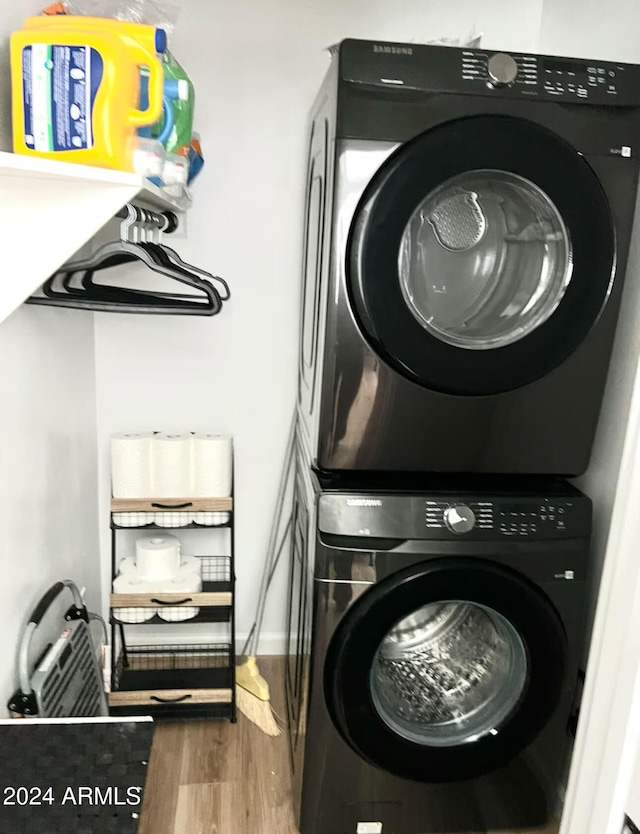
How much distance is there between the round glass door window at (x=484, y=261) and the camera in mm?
1306

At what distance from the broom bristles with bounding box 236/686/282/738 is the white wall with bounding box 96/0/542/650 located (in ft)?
1.52

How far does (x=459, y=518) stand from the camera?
4.47 ft

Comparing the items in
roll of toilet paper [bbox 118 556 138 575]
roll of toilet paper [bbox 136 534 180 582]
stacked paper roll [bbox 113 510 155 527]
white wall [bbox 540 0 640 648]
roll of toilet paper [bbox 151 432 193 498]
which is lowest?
roll of toilet paper [bbox 118 556 138 575]

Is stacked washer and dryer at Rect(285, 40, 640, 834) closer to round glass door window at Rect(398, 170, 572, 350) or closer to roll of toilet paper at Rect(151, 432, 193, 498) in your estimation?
round glass door window at Rect(398, 170, 572, 350)

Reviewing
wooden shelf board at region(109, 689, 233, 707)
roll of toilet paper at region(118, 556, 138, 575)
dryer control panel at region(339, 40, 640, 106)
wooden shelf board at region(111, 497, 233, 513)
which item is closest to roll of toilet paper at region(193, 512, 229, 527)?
wooden shelf board at region(111, 497, 233, 513)

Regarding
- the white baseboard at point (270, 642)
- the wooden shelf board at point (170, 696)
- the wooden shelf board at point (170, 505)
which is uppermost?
the wooden shelf board at point (170, 505)

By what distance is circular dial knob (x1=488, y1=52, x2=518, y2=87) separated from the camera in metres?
1.22

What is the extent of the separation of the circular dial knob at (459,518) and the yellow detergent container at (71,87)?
35.8 inches

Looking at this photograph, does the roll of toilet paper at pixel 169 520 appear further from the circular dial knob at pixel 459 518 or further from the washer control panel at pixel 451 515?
the circular dial knob at pixel 459 518

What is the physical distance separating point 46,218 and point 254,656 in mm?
1639

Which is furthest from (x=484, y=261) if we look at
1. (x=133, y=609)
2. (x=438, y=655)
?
(x=133, y=609)

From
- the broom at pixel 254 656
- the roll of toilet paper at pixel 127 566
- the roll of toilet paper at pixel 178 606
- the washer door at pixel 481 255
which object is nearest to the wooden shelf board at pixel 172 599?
the roll of toilet paper at pixel 178 606

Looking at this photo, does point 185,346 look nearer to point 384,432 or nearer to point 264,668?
point 384,432

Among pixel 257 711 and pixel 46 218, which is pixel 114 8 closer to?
pixel 46 218
